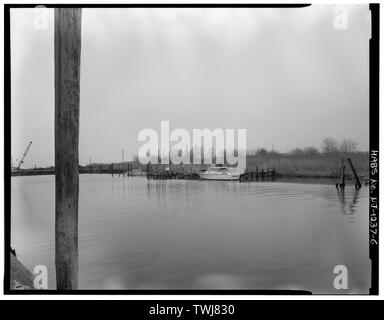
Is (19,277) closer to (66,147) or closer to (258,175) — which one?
(66,147)

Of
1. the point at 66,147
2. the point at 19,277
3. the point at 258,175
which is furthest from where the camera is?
the point at 258,175

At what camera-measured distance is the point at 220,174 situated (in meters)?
2.72

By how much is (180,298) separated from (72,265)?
79cm

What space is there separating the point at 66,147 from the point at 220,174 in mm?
1445

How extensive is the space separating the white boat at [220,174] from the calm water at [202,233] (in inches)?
3.1

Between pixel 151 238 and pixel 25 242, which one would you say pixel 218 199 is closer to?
pixel 151 238

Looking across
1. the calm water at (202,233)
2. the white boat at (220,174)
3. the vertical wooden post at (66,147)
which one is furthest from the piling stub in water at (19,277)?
the white boat at (220,174)

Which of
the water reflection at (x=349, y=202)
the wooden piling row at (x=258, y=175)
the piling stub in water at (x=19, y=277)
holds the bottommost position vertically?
the piling stub in water at (x=19, y=277)

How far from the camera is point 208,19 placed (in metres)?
2.08

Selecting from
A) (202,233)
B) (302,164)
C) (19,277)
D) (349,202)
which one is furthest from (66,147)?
(349,202)

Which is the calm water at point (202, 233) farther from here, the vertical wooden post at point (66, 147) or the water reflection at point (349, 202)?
the vertical wooden post at point (66, 147)

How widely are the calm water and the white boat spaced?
0.08 meters

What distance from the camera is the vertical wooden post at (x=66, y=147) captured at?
72.6 inches
